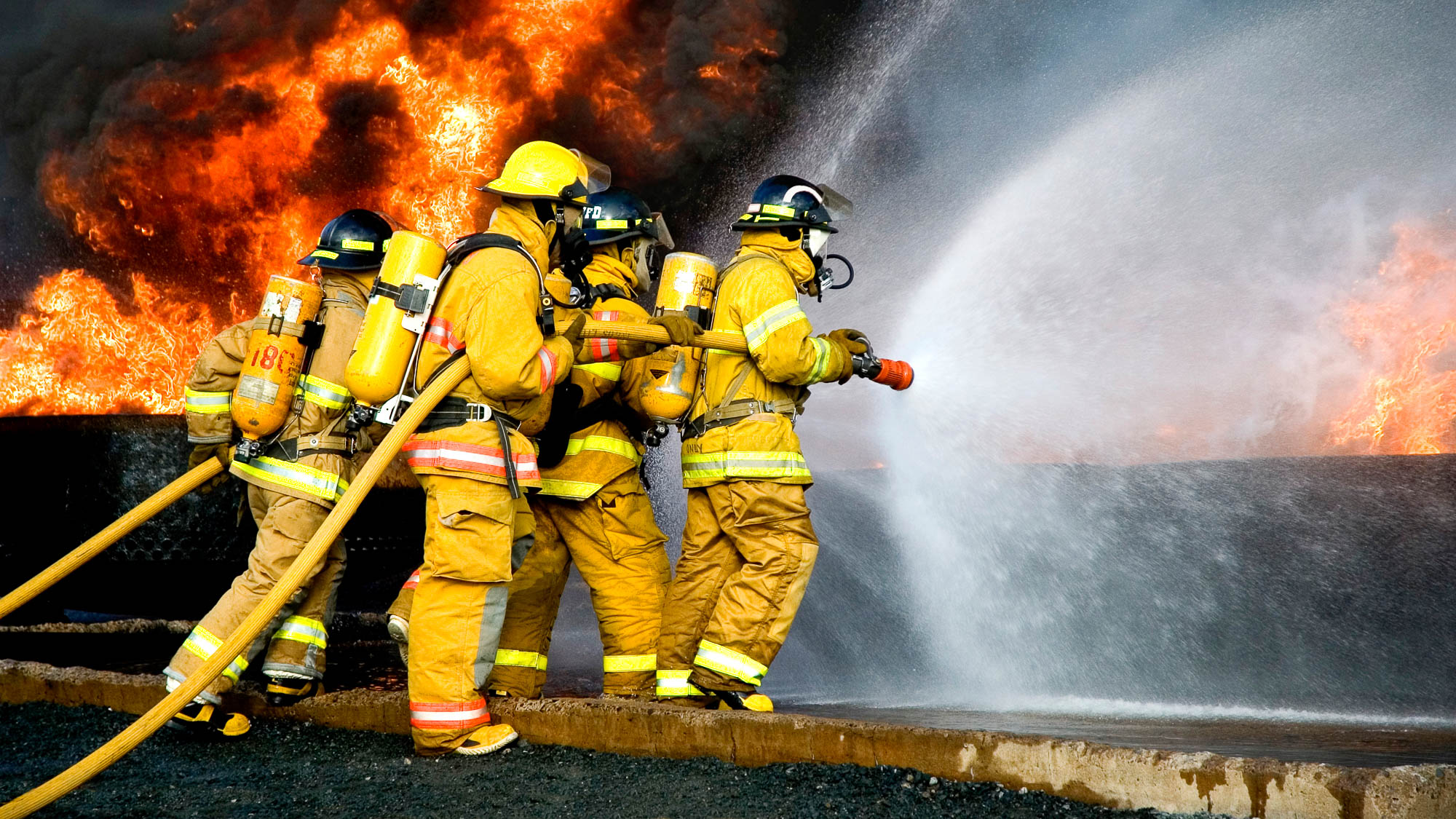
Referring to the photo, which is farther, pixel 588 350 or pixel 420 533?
pixel 420 533

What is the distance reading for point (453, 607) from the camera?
3.82 meters

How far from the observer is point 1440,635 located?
18.5 ft

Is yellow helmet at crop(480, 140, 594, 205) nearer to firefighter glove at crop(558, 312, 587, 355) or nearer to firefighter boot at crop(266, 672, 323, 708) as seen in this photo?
firefighter glove at crop(558, 312, 587, 355)

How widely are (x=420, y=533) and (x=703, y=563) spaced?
3406mm

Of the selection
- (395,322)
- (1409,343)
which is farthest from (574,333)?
(1409,343)

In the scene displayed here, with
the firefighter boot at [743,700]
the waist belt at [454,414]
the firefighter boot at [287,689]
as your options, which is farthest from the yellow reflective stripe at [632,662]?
the waist belt at [454,414]

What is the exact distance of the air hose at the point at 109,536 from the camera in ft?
14.6

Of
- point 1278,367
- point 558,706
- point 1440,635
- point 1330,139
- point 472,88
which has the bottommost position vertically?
point 558,706

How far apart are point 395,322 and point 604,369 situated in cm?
112

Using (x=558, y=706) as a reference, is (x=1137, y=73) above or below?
above

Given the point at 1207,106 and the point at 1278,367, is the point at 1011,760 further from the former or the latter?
the point at 1207,106

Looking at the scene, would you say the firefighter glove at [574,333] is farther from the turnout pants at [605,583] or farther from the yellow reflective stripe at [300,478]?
the yellow reflective stripe at [300,478]

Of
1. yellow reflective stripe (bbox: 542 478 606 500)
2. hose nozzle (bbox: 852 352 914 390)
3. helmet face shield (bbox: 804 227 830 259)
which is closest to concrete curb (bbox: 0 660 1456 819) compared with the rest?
yellow reflective stripe (bbox: 542 478 606 500)

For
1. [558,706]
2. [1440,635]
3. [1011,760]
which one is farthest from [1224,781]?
[1440,635]
